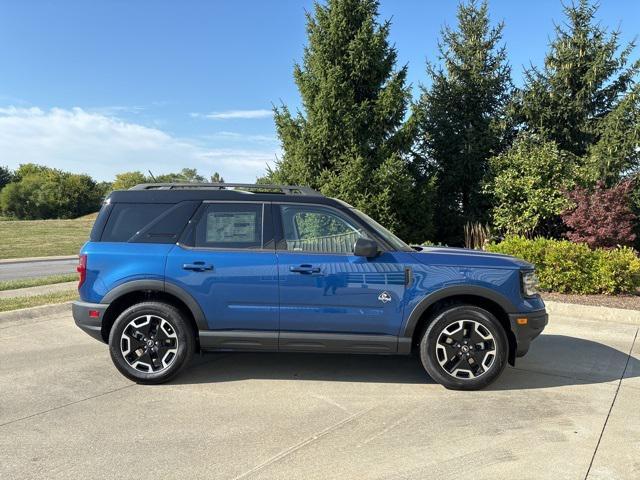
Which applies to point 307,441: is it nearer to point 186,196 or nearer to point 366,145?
point 186,196

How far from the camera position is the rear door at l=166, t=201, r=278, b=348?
14.9 feet

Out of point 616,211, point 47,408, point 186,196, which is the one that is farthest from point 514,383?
point 616,211

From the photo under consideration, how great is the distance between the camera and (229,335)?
15.2ft

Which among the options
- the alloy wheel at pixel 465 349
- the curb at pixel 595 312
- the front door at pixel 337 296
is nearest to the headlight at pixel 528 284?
the alloy wheel at pixel 465 349

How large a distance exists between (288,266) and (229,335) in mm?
853

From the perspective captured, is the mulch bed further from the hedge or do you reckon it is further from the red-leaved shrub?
the red-leaved shrub

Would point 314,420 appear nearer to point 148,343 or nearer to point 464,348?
point 464,348

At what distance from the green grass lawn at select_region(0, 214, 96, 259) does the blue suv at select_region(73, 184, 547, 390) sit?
2316cm

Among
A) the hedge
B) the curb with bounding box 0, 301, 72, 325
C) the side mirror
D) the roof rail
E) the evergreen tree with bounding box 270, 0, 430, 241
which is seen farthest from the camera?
the evergreen tree with bounding box 270, 0, 430, 241

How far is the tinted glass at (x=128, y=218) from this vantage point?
4.77 meters

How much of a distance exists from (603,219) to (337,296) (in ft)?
28.3

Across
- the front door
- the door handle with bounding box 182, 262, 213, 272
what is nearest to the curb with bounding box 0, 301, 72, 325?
the door handle with bounding box 182, 262, 213, 272

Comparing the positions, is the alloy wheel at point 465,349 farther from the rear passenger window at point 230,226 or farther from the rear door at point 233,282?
the rear passenger window at point 230,226

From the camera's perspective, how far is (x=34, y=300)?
8.22 metres
